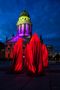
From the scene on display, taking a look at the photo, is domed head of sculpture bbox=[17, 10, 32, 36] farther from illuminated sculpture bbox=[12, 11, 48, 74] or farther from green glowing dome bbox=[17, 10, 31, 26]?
illuminated sculpture bbox=[12, 11, 48, 74]

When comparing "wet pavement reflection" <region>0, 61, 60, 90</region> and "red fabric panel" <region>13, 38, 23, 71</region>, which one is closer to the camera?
"wet pavement reflection" <region>0, 61, 60, 90</region>

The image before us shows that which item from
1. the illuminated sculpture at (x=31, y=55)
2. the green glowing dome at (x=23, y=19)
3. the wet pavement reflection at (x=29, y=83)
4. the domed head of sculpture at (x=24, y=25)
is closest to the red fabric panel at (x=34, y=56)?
the illuminated sculpture at (x=31, y=55)

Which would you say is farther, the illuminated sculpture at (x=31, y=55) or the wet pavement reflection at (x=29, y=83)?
the illuminated sculpture at (x=31, y=55)

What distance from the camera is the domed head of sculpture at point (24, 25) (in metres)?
136

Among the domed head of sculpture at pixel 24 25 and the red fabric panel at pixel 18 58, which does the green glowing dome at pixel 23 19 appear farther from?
the red fabric panel at pixel 18 58

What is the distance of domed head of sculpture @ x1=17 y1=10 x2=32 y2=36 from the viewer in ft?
447

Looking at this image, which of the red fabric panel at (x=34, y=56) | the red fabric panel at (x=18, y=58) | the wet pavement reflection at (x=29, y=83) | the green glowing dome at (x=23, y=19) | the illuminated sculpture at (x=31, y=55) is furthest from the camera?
the green glowing dome at (x=23, y=19)

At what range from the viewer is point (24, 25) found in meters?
137

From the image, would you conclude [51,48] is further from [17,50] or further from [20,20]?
[17,50]

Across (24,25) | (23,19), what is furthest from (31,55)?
(23,19)

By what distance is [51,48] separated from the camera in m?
165

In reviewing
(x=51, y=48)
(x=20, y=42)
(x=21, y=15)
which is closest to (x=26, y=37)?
(x=21, y=15)

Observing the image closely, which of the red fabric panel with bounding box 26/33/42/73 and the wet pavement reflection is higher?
the red fabric panel with bounding box 26/33/42/73

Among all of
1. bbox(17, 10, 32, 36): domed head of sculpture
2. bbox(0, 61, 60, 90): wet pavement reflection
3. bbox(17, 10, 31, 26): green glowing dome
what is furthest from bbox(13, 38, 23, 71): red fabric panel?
bbox(17, 10, 31, 26): green glowing dome
